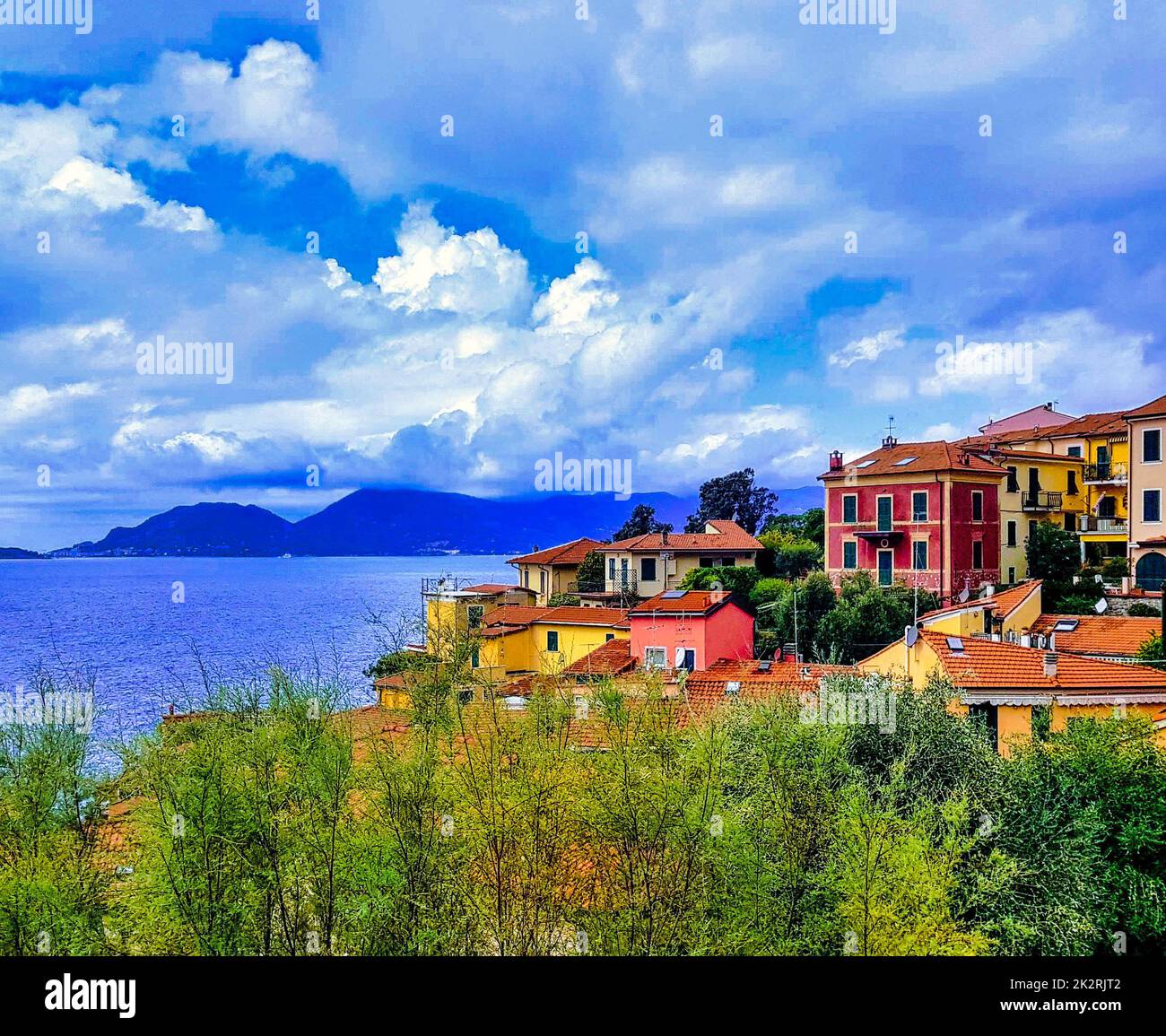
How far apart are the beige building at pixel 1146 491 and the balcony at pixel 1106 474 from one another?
6425 mm

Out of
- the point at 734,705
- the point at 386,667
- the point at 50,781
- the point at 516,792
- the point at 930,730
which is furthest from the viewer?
the point at 386,667

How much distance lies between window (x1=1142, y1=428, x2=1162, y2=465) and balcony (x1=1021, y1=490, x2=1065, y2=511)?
16.8 ft

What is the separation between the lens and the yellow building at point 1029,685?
14508 millimetres

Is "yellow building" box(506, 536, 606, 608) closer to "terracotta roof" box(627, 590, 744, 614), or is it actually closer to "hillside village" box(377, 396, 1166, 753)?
"hillside village" box(377, 396, 1166, 753)

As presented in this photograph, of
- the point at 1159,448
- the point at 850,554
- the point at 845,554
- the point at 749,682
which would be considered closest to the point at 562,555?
the point at 845,554

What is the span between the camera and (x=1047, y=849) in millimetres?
10375

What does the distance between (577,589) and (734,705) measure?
105 feet

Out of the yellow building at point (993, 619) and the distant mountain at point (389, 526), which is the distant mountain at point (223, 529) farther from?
the yellow building at point (993, 619)

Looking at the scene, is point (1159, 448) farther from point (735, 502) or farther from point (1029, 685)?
point (735, 502)

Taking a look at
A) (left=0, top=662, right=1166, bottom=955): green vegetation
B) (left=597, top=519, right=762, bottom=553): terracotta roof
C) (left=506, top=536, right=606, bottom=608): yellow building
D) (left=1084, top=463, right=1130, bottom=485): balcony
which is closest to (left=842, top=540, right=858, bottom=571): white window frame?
(left=597, top=519, right=762, bottom=553): terracotta roof

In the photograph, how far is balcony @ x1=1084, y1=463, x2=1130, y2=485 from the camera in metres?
37.1
